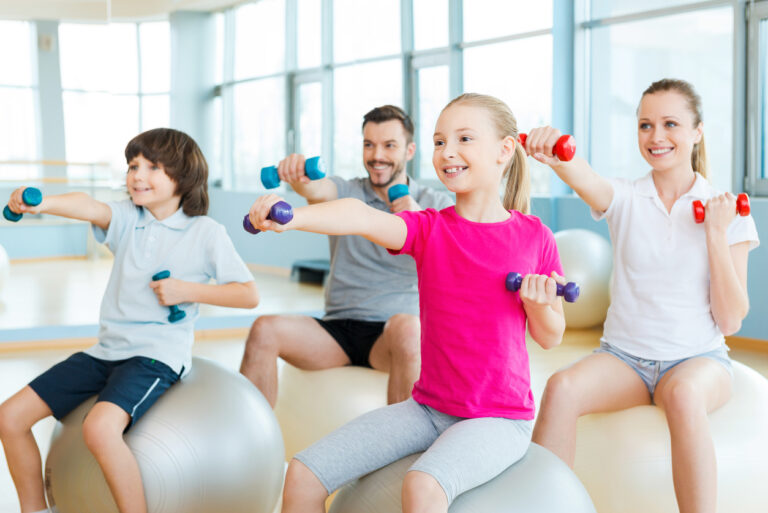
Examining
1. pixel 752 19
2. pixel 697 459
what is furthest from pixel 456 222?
pixel 752 19

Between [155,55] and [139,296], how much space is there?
3.04m

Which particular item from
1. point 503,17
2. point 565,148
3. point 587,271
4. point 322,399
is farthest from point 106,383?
point 503,17

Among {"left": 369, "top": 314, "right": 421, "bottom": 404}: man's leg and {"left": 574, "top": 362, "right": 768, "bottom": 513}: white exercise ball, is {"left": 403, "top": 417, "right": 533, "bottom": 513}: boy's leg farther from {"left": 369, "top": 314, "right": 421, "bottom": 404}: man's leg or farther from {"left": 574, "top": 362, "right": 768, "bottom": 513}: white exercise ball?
{"left": 369, "top": 314, "right": 421, "bottom": 404}: man's leg

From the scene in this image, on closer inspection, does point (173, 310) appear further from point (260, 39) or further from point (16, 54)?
point (260, 39)

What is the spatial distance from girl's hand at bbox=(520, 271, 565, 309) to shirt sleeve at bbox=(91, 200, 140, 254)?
3.86 ft

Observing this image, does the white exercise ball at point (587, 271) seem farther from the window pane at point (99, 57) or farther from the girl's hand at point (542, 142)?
the girl's hand at point (542, 142)

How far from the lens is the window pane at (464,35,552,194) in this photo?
19.7 ft

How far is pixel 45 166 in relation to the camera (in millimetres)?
4445

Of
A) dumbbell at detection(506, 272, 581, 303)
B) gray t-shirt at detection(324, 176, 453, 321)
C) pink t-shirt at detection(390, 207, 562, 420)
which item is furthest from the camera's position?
gray t-shirt at detection(324, 176, 453, 321)

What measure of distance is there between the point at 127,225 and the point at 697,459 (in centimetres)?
151

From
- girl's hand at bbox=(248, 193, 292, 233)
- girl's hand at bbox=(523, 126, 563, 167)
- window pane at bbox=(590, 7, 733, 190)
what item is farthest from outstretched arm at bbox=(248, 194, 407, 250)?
window pane at bbox=(590, 7, 733, 190)

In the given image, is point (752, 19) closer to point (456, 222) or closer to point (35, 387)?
point (456, 222)

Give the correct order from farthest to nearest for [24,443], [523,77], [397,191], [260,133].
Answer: [260,133] → [523,77] → [397,191] → [24,443]

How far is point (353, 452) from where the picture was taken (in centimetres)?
148
